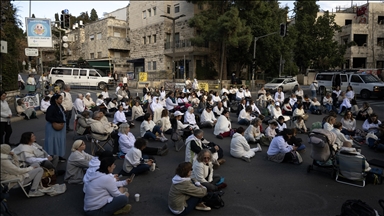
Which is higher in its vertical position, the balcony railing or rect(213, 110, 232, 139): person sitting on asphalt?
the balcony railing

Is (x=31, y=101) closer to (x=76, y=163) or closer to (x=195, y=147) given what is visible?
(x=76, y=163)

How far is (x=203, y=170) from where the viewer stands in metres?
5.56

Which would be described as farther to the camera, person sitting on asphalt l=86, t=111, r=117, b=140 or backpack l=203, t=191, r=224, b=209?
person sitting on asphalt l=86, t=111, r=117, b=140

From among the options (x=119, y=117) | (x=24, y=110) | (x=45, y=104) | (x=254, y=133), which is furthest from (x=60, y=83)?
(x=254, y=133)

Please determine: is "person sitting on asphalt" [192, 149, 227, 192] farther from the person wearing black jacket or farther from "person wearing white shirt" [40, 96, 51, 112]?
"person wearing white shirt" [40, 96, 51, 112]

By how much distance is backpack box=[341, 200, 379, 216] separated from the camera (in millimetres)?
4062

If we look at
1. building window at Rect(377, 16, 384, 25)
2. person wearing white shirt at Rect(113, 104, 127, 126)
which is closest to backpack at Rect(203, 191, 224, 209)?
person wearing white shirt at Rect(113, 104, 127, 126)

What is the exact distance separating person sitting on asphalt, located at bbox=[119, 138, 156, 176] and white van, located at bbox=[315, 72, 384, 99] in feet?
64.3

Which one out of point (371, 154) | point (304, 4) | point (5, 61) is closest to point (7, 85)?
point (5, 61)

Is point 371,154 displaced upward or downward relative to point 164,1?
downward

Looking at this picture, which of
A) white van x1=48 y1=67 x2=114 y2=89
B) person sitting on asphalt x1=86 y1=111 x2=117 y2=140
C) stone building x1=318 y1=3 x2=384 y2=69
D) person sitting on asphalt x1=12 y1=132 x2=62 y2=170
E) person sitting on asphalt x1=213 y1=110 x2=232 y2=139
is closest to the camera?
person sitting on asphalt x1=12 y1=132 x2=62 y2=170

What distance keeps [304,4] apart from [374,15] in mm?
10215

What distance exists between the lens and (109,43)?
162 feet

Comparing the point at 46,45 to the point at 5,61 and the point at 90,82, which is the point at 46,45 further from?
the point at 90,82
